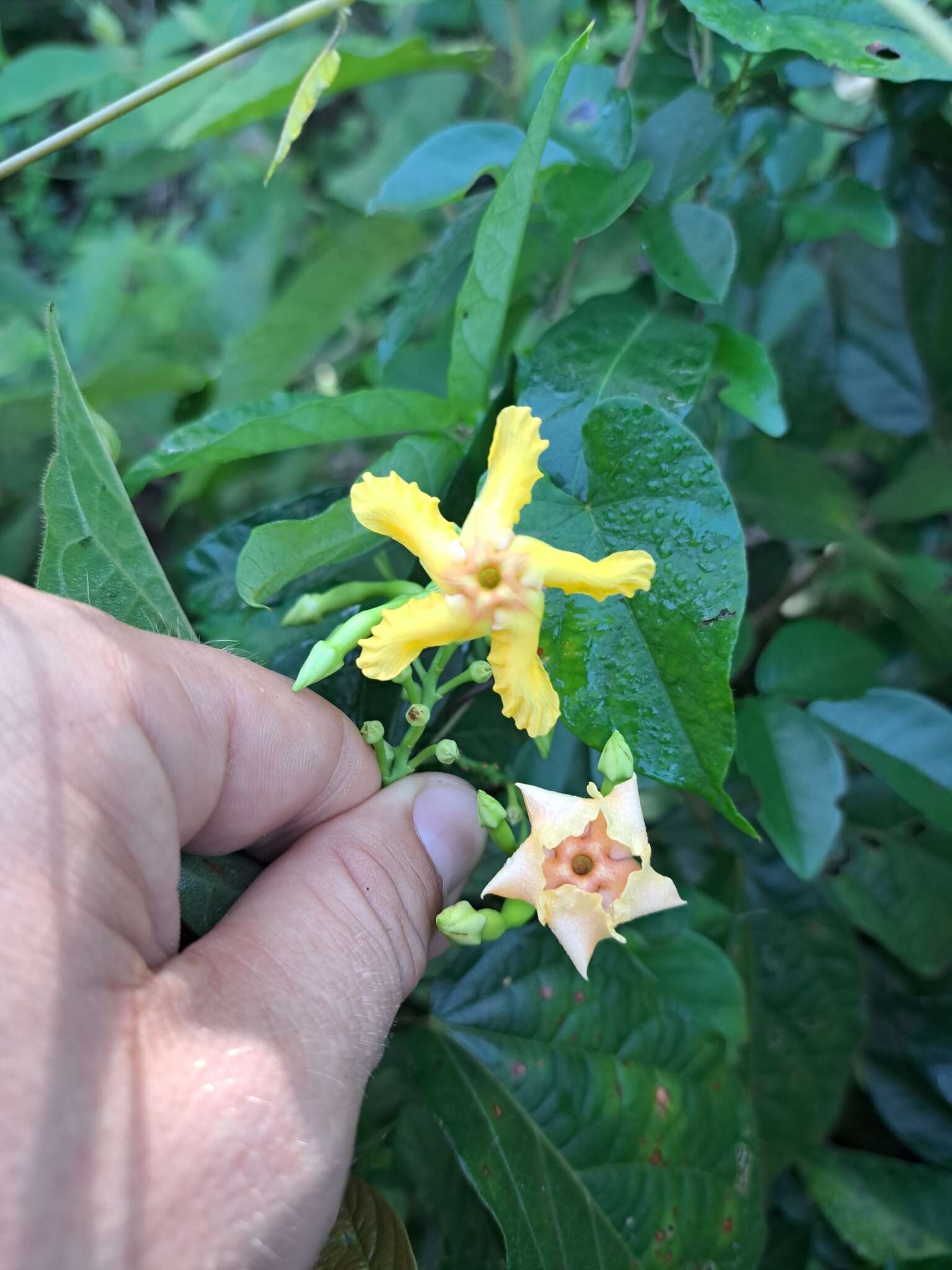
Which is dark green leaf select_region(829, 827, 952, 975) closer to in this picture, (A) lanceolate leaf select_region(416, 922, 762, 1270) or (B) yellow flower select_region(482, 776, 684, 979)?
(A) lanceolate leaf select_region(416, 922, 762, 1270)

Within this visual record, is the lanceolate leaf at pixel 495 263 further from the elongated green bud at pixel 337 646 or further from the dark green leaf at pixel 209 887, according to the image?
the dark green leaf at pixel 209 887

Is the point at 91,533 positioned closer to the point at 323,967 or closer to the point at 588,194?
the point at 323,967

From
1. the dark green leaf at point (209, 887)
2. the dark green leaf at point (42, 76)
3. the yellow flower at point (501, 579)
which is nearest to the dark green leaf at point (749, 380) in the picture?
the yellow flower at point (501, 579)

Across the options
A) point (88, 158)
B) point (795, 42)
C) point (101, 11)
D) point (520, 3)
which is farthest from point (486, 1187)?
point (88, 158)

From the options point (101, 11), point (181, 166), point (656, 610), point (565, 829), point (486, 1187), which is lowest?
point (486, 1187)

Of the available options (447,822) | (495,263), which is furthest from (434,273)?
(447,822)

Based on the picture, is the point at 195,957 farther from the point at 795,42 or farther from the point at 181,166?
the point at 181,166
